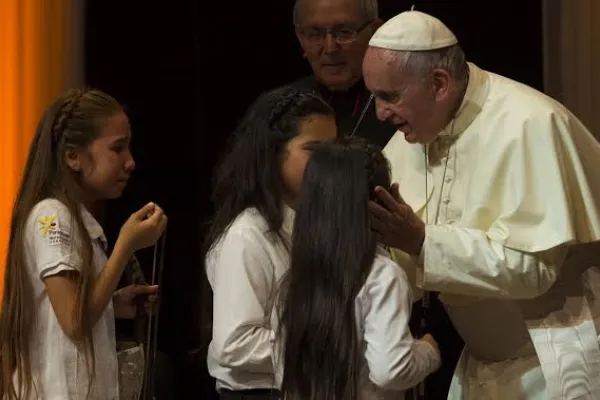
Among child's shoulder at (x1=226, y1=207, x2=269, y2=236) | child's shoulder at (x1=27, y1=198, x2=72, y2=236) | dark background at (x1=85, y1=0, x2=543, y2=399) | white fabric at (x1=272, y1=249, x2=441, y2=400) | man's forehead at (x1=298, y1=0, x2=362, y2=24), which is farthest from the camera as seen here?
dark background at (x1=85, y1=0, x2=543, y2=399)

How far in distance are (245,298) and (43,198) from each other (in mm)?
586

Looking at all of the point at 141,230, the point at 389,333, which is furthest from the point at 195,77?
the point at 389,333

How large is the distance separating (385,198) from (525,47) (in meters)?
2.16

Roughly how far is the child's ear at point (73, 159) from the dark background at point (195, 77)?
151cm

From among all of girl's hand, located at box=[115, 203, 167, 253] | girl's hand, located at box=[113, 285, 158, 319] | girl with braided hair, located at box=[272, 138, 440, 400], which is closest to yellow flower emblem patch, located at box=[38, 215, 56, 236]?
girl's hand, located at box=[115, 203, 167, 253]

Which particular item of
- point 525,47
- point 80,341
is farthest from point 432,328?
point 80,341

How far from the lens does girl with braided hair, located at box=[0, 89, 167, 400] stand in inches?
93.7

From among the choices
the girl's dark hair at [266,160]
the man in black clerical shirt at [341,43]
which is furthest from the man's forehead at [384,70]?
the man in black clerical shirt at [341,43]

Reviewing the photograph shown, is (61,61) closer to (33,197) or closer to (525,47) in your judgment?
(33,197)

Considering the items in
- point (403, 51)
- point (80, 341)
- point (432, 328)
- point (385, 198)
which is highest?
point (403, 51)

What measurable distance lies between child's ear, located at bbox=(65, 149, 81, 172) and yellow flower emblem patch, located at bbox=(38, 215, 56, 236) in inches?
6.3

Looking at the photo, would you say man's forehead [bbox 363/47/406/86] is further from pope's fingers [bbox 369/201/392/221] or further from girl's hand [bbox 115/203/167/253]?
girl's hand [bbox 115/203/167/253]

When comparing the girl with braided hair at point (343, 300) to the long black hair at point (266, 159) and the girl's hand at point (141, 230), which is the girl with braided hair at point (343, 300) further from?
the girl's hand at point (141, 230)

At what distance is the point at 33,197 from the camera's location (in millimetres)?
2477
